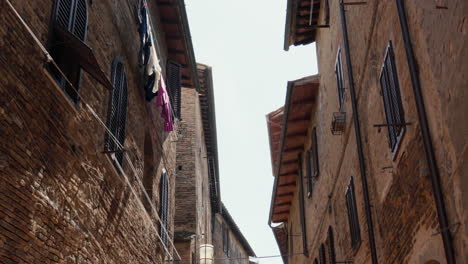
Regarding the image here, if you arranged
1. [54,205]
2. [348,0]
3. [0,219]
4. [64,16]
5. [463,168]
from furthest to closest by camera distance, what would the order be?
[348,0]
[64,16]
[54,205]
[0,219]
[463,168]

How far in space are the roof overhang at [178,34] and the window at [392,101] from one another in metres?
8.22

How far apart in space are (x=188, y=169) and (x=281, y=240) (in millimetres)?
5867

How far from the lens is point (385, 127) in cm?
880

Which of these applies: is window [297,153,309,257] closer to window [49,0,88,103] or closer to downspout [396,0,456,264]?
window [49,0,88,103]

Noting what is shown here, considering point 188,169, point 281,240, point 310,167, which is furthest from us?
point 281,240

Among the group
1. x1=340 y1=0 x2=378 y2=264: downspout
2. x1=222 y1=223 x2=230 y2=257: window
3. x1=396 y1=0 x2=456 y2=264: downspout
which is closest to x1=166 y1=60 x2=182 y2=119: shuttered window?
x1=340 y1=0 x2=378 y2=264: downspout

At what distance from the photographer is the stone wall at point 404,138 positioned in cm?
584

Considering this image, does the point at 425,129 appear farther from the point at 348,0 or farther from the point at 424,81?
the point at 348,0

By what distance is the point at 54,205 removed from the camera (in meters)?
7.42

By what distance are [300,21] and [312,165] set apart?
4071 mm

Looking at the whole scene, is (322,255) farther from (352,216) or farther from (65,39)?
(65,39)

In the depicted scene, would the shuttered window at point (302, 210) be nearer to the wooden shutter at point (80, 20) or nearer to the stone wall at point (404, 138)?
the stone wall at point (404, 138)

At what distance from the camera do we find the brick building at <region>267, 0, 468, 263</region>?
19.7 ft

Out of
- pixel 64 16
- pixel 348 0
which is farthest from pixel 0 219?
pixel 348 0
